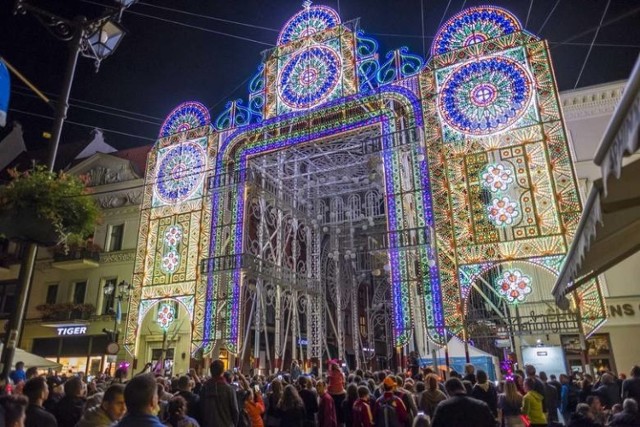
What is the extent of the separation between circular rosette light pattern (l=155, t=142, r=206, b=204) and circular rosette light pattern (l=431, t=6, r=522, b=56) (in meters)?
9.21

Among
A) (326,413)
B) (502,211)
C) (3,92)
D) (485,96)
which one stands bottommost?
(326,413)

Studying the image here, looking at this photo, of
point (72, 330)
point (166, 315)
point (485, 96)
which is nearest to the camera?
point (485, 96)

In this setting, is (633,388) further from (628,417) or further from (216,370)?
(216,370)

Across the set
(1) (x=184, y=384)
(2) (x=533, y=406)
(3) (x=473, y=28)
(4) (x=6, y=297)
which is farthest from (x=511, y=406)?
(4) (x=6, y=297)

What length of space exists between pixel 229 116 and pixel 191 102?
2131mm

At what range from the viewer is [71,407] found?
16.8 feet

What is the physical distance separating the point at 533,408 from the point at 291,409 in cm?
344

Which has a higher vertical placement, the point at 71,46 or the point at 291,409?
the point at 71,46

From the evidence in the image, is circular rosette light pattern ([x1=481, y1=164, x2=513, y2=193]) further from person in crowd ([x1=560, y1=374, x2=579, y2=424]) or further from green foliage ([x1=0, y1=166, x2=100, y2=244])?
green foliage ([x1=0, y1=166, x2=100, y2=244])

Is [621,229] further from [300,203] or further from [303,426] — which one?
[300,203]

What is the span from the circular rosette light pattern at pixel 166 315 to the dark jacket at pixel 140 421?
14.7m

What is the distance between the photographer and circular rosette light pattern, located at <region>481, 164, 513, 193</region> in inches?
487

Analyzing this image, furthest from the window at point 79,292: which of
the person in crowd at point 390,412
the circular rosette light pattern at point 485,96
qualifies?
the person in crowd at point 390,412

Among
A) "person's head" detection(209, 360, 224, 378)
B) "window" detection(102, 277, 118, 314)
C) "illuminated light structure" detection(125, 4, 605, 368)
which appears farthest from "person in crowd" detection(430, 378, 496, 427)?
"window" detection(102, 277, 118, 314)
